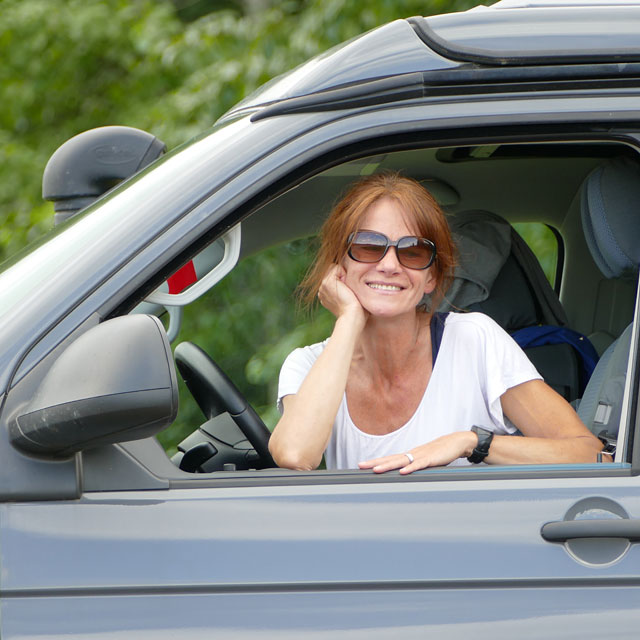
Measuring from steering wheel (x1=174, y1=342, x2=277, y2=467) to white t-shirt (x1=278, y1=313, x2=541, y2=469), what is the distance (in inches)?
5.3

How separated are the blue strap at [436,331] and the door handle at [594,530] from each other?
0.73 metres

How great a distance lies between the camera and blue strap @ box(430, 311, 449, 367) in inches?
89.9

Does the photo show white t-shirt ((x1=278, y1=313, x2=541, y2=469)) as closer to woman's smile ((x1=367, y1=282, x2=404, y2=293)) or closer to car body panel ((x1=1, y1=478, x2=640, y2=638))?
woman's smile ((x1=367, y1=282, x2=404, y2=293))

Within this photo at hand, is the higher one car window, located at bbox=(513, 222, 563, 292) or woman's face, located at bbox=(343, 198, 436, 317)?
car window, located at bbox=(513, 222, 563, 292)

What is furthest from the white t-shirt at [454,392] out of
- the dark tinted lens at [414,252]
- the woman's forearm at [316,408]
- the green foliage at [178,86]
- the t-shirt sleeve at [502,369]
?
the green foliage at [178,86]

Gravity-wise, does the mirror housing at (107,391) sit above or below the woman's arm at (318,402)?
below

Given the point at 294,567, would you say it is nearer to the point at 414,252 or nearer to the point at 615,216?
the point at 414,252

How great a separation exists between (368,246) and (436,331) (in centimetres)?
33

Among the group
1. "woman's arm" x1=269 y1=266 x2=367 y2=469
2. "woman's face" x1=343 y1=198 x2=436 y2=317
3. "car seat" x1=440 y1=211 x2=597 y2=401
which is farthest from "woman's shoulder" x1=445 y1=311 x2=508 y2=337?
"car seat" x1=440 y1=211 x2=597 y2=401

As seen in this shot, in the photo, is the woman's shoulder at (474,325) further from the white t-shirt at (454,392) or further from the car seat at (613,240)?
the car seat at (613,240)

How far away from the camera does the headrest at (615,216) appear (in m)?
2.05

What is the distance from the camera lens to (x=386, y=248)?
210cm

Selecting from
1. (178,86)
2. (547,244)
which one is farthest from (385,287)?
(178,86)

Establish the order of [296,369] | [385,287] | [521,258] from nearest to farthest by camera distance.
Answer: [385,287], [296,369], [521,258]
